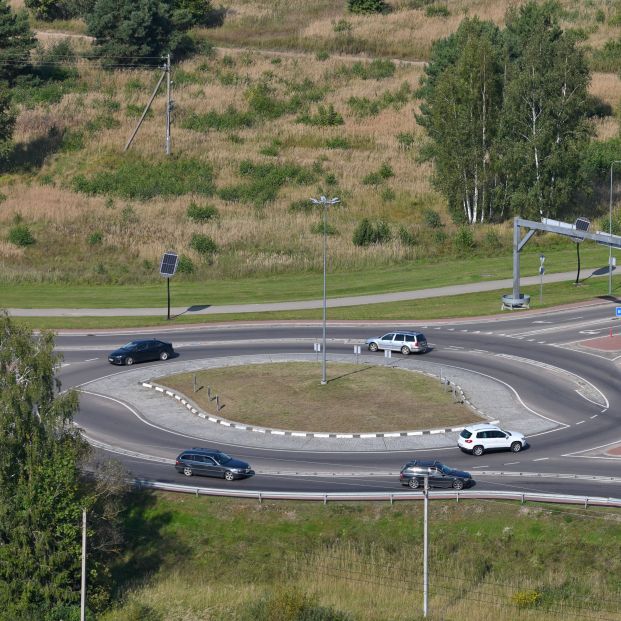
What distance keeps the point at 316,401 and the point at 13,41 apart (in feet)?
285

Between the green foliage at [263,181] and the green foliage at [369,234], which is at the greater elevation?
the green foliage at [263,181]

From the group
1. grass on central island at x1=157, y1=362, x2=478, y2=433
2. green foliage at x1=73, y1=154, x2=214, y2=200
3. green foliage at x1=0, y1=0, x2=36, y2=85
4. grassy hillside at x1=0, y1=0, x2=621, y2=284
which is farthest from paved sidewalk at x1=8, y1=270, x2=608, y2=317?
green foliage at x1=0, y1=0, x2=36, y2=85

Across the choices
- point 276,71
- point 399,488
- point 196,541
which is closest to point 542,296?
point 399,488

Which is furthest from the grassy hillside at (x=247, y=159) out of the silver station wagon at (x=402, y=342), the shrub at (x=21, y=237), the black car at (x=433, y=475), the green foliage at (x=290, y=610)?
the green foliage at (x=290, y=610)

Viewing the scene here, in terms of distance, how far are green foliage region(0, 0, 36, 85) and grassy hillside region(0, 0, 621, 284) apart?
3.12m

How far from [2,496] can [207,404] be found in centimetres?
2234

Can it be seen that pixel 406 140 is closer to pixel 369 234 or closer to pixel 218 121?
pixel 218 121

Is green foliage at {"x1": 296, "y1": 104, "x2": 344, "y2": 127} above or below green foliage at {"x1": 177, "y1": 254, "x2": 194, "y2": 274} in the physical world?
above

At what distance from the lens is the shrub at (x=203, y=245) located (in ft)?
329

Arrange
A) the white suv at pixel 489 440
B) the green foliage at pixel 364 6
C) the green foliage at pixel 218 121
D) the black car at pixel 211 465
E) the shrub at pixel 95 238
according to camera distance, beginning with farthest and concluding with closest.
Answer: the green foliage at pixel 364 6, the green foliage at pixel 218 121, the shrub at pixel 95 238, the white suv at pixel 489 440, the black car at pixel 211 465

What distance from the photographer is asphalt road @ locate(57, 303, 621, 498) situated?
50.9 m

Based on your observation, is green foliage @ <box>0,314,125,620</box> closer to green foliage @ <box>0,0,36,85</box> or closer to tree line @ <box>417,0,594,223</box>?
tree line @ <box>417,0,594,223</box>

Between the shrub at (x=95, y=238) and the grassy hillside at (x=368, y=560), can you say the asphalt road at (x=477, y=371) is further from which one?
the shrub at (x=95, y=238)

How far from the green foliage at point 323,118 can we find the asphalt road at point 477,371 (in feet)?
177
